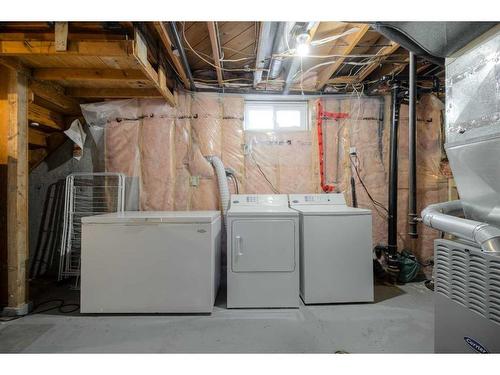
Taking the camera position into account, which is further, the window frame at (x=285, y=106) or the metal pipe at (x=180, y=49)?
the window frame at (x=285, y=106)

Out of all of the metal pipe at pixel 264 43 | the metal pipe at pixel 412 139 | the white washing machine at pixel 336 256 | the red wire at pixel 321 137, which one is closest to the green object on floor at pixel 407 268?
the white washing machine at pixel 336 256

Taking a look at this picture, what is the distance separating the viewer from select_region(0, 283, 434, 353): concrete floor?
171cm

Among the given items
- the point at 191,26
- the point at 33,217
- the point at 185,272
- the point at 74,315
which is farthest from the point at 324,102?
the point at 33,217

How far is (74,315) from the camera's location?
2141mm

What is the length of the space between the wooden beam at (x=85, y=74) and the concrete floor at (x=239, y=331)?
212 cm

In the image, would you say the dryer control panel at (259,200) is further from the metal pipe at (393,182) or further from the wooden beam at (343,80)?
the wooden beam at (343,80)

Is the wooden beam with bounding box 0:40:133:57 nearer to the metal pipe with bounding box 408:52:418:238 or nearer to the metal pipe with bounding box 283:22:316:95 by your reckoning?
the metal pipe with bounding box 283:22:316:95

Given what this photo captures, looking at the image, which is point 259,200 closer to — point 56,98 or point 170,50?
point 170,50

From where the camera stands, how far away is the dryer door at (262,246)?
88.7 inches

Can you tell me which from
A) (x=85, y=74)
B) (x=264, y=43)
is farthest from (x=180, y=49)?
(x=85, y=74)

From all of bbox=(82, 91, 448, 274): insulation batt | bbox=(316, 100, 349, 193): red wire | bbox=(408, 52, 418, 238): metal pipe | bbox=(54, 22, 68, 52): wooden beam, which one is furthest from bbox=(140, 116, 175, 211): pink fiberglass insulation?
bbox=(408, 52, 418, 238): metal pipe

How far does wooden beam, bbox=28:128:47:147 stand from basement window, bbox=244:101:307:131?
8.14 ft

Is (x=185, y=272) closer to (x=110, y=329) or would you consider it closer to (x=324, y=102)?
→ (x=110, y=329)

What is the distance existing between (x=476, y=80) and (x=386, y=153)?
86.8 inches
